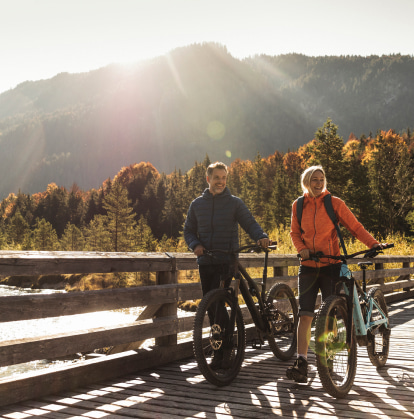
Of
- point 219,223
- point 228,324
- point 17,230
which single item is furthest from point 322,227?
point 17,230

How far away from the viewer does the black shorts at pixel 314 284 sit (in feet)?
14.5

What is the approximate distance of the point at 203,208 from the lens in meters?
4.96

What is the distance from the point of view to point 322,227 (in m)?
4.39

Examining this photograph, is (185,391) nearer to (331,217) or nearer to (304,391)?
(304,391)

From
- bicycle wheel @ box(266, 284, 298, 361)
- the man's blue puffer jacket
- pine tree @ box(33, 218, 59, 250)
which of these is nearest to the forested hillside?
pine tree @ box(33, 218, 59, 250)

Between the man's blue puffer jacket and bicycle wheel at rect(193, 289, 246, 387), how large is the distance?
513 mm

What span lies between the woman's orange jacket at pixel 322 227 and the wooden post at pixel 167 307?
1707 mm

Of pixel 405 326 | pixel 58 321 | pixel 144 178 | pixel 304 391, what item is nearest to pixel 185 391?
pixel 304 391

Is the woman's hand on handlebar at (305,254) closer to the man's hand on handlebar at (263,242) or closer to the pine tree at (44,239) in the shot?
the man's hand on handlebar at (263,242)

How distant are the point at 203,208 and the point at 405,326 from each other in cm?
517

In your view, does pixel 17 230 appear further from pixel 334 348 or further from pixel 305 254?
pixel 334 348

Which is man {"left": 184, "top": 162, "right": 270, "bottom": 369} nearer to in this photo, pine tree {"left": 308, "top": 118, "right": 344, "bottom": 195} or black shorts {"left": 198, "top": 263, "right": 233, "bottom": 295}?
black shorts {"left": 198, "top": 263, "right": 233, "bottom": 295}

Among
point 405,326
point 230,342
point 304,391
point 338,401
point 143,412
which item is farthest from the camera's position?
point 405,326

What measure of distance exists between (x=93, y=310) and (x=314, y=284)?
208 cm
